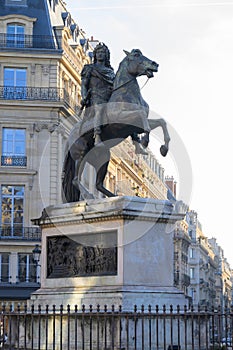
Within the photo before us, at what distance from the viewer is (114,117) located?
590 inches

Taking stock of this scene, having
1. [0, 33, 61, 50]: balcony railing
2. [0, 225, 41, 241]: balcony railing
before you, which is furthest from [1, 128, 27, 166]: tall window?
[0, 33, 61, 50]: balcony railing

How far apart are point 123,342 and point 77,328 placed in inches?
41.7

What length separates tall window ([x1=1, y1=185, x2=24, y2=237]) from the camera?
4438 centimetres

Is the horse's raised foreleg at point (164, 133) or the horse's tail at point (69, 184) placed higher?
the horse's raised foreleg at point (164, 133)

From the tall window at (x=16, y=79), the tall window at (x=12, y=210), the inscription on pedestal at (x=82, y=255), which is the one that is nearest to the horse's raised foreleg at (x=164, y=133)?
the inscription on pedestal at (x=82, y=255)

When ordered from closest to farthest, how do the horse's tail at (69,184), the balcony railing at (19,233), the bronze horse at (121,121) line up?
the bronze horse at (121,121) → the horse's tail at (69,184) → the balcony railing at (19,233)

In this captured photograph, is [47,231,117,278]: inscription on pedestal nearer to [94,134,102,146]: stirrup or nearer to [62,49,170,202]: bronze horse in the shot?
[62,49,170,202]: bronze horse

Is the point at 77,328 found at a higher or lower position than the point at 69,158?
lower

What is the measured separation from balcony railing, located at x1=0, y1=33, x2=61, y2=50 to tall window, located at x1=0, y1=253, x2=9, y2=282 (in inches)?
453

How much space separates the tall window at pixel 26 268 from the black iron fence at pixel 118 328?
28.9 metres

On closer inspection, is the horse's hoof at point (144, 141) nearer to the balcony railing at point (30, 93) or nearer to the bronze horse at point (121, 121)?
the bronze horse at point (121, 121)

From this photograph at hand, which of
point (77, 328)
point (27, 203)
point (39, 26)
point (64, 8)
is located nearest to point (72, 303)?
point (77, 328)

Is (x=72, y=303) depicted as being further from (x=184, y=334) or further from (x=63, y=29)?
(x=63, y=29)

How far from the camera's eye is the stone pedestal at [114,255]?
14.0 metres
